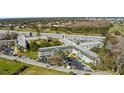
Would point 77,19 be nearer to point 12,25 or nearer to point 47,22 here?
point 47,22

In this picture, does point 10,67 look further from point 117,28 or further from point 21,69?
point 117,28

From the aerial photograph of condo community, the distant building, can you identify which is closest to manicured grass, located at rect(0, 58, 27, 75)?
the aerial photograph of condo community

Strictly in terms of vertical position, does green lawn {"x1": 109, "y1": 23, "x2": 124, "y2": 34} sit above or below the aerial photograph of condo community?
above

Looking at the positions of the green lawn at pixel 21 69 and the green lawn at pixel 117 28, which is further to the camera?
the green lawn at pixel 117 28

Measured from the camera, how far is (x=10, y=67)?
10.8 ft

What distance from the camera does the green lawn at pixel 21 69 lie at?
10.8 ft

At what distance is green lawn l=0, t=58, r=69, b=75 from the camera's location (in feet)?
10.8

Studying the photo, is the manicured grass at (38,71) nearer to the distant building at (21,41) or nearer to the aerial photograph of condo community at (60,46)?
the aerial photograph of condo community at (60,46)

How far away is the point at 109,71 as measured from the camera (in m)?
3.37

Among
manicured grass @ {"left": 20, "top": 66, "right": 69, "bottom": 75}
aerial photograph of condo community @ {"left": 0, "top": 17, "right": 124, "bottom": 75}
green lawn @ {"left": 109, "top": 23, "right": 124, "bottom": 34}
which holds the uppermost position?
green lawn @ {"left": 109, "top": 23, "right": 124, "bottom": 34}

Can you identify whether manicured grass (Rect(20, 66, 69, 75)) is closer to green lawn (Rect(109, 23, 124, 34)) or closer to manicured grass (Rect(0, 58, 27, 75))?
manicured grass (Rect(0, 58, 27, 75))

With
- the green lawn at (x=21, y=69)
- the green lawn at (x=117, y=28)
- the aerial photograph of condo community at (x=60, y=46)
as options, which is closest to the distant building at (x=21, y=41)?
the aerial photograph of condo community at (x=60, y=46)

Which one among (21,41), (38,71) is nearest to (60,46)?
(38,71)
